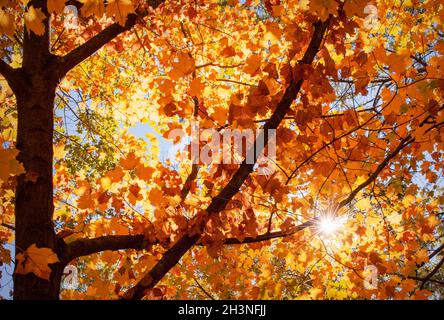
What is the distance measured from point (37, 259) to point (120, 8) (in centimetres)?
175

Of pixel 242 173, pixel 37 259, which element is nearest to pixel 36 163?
pixel 37 259

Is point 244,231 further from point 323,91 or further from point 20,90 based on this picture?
point 20,90

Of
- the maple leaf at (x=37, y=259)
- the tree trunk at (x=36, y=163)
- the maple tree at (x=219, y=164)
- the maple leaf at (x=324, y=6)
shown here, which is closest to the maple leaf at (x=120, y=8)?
the maple tree at (x=219, y=164)

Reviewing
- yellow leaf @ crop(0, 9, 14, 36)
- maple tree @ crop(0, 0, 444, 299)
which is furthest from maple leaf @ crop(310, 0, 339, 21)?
yellow leaf @ crop(0, 9, 14, 36)

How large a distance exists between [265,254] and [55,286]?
15.2 feet

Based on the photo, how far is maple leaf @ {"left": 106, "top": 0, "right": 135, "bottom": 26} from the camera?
2.29 metres

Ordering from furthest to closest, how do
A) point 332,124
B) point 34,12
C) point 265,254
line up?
point 265,254 < point 332,124 < point 34,12

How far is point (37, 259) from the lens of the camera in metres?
2.46

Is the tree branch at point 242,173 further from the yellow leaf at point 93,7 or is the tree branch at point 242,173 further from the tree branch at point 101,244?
the yellow leaf at point 93,7

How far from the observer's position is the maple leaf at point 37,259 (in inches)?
95.8

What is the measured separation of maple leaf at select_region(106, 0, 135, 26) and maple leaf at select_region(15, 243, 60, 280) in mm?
1589
